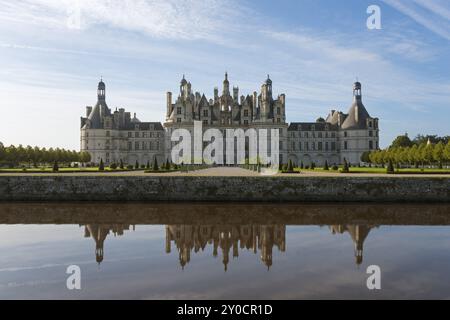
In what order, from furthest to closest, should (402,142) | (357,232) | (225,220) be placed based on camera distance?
(402,142) → (225,220) → (357,232)

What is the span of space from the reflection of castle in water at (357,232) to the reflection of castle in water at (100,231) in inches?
266

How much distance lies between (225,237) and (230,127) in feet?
166

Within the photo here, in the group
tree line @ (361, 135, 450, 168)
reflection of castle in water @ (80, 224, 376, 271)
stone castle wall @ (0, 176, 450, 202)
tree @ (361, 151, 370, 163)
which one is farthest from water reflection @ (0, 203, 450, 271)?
tree @ (361, 151, 370, 163)

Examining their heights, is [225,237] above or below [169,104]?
below

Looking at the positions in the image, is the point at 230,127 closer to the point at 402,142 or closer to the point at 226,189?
the point at 402,142

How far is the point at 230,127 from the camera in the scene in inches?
2466

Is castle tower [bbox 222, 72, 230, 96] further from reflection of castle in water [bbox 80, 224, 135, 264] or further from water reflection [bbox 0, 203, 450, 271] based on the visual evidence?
reflection of castle in water [bbox 80, 224, 135, 264]

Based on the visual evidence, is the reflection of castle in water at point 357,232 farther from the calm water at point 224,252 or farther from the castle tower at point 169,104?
the castle tower at point 169,104

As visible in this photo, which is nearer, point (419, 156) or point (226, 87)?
point (419, 156)

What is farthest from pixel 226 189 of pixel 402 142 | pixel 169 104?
pixel 402 142

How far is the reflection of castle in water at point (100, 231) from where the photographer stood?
11.8 m

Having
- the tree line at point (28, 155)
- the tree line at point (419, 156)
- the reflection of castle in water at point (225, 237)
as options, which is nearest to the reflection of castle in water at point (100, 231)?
the reflection of castle in water at point (225, 237)

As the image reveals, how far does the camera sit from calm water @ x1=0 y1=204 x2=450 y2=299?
7.93 metres
